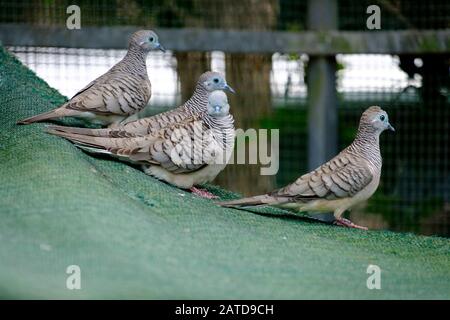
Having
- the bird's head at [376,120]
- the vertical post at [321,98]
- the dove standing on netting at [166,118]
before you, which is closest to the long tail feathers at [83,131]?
the dove standing on netting at [166,118]

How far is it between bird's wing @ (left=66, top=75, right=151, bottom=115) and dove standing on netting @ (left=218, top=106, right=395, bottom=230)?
768mm

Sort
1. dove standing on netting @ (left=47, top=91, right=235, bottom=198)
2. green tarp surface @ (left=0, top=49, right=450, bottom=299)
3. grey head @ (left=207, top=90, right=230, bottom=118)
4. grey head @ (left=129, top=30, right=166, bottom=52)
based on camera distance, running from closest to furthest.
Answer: green tarp surface @ (left=0, top=49, right=450, bottom=299), dove standing on netting @ (left=47, top=91, right=235, bottom=198), grey head @ (left=207, top=90, right=230, bottom=118), grey head @ (left=129, top=30, right=166, bottom=52)

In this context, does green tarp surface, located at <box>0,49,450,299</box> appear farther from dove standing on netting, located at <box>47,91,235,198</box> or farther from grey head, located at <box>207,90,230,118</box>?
grey head, located at <box>207,90,230,118</box>

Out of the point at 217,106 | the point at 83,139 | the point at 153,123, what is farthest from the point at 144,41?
the point at 83,139

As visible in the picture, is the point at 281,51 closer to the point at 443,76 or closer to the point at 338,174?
the point at 443,76

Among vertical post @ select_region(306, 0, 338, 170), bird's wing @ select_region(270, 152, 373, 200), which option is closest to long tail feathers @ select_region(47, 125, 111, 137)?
bird's wing @ select_region(270, 152, 373, 200)

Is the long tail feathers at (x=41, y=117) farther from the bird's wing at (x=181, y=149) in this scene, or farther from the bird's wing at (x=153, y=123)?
the bird's wing at (x=181, y=149)

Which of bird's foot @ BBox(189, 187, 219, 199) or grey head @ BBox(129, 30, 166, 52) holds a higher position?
grey head @ BBox(129, 30, 166, 52)

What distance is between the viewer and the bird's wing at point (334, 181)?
4172 millimetres

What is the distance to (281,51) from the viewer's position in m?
→ 5.76

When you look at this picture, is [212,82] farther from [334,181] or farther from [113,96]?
[334,181]

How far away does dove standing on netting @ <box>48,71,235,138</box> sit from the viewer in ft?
13.8

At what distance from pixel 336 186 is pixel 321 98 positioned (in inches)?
69.6
